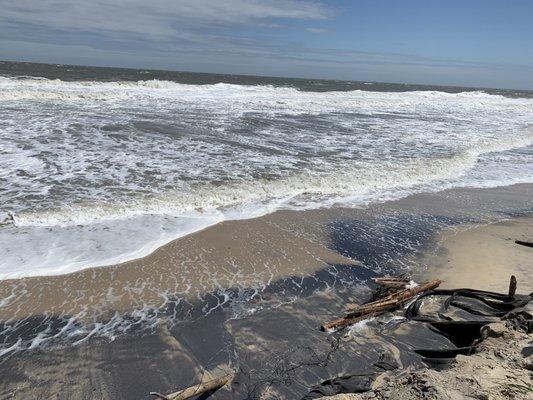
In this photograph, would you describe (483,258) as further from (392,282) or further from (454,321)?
(454,321)

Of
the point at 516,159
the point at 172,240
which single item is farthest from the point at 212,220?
the point at 516,159

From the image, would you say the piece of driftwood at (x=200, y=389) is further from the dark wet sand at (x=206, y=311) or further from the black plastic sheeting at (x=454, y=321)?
the black plastic sheeting at (x=454, y=321)

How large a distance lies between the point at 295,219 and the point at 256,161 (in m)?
4.00

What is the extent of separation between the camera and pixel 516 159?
1560 centimetres

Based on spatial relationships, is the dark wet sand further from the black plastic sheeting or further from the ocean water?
the ocean water

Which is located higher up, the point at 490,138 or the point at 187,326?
the point at 490,138

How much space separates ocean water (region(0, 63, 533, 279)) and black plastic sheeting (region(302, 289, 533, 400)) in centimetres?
368

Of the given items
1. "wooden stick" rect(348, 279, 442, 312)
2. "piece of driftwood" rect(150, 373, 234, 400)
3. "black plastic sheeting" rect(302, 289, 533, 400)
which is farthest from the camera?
"wooden stick" rect(348, 279, 442, 312)

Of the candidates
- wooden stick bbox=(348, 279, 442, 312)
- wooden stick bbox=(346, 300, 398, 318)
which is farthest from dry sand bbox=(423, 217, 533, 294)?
wooden stick bbox=(346, 300, 398, 318)

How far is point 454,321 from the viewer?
4758mm

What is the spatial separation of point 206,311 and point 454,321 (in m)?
2.74

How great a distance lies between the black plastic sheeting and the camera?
3.71 m

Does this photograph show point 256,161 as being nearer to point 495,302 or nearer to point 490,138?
point 495,302

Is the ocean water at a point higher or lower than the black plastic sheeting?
higher
